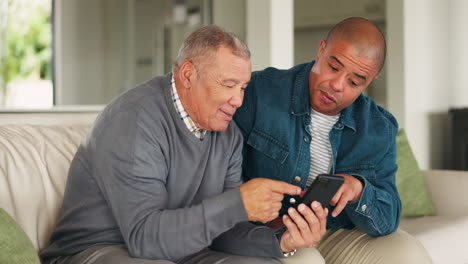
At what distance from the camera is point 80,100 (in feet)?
18.0

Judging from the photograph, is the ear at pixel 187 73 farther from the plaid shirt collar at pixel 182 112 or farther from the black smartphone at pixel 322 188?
the black smartphone at pixel 322 188

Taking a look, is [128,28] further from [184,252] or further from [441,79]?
[184,252]

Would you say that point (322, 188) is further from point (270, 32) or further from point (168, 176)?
point (270, 32)

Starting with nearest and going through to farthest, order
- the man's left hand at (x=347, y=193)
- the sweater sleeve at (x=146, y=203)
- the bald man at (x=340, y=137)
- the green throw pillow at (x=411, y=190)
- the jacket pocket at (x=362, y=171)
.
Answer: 1. the sweater sleeve at (x=146, y=203)
2. the man's left hand at (x=347, y=193)
3. the bald man at (x=340, y=137)
4. the jacket pocket at (x=362, y=171)
5. the green throw pillow at (x=411, y=190)

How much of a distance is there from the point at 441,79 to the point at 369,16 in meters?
1.75

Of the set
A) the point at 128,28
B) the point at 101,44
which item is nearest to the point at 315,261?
the point at 128,28

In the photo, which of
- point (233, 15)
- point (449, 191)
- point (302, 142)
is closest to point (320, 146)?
point (302, 142)

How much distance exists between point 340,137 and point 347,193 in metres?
0.30

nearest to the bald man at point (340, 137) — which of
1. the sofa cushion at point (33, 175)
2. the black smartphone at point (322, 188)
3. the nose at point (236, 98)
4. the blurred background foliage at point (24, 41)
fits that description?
the black smartphone at point (322, 188)

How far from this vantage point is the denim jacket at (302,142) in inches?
78.5

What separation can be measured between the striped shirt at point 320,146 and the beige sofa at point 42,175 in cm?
68

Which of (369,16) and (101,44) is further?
(369,16)

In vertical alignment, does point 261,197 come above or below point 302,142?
below

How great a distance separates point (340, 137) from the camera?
2.03 m
